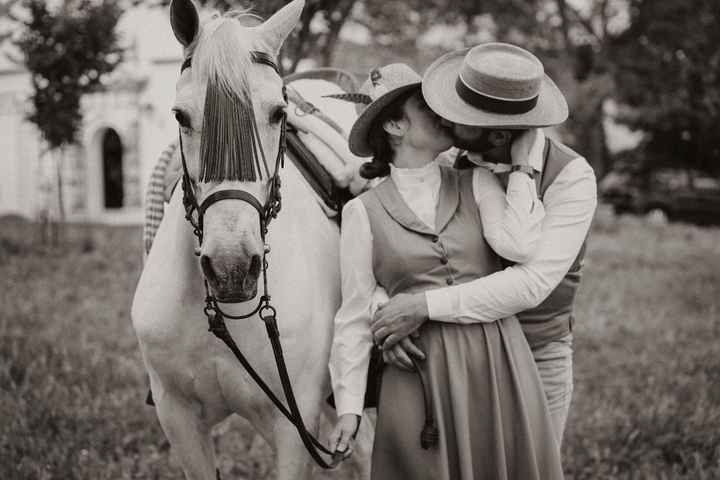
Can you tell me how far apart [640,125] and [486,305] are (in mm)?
18875

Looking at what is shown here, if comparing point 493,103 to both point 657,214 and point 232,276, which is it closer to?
point 232,276

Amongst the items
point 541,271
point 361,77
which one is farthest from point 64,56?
point 541,271

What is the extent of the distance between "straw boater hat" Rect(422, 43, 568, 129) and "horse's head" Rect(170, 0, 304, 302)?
481 millimetres

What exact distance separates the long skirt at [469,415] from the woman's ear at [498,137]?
1.81 ft

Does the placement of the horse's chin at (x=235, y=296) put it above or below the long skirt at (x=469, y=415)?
above

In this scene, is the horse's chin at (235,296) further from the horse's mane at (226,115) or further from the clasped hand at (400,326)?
the clasped hand at (400,326)

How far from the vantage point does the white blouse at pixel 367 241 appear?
7.31 ft

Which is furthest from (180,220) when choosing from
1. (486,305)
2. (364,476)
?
(364,476)

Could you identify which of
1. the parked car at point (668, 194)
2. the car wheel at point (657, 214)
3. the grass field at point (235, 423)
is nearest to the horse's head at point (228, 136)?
the grass field at point (235, 423)

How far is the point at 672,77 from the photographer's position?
14.4 meters

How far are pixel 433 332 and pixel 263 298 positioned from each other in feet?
1.68

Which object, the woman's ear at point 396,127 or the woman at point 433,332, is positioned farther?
the woman's ear at point 396,127

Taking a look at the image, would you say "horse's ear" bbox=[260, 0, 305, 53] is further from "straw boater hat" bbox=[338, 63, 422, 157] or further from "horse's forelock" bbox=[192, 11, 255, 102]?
"straw boater hat" bbox=[338, 63, 422, 157]

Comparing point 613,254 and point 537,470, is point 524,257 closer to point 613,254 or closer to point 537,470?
point 537,470
